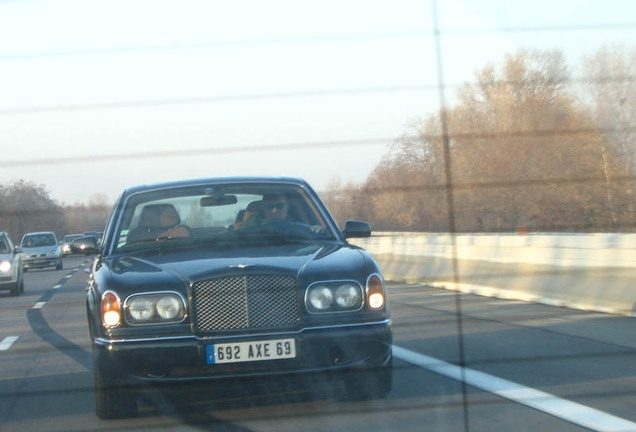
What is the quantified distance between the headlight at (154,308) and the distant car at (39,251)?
30.5 m

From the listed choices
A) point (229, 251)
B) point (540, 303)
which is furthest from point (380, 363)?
point (540, 303)

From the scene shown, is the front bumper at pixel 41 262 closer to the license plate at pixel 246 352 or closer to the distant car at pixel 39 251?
the distant car at pixel 39 251

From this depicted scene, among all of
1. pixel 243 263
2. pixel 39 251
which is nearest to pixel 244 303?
pixel 243 263

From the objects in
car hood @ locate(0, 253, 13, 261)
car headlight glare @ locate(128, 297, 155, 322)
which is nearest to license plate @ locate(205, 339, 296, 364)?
car headlight glare @ locate(128, 297, 155, 322)

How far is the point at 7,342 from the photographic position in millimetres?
9938

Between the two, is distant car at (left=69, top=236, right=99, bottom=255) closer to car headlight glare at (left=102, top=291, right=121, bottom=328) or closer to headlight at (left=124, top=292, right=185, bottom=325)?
car headlight glare at (left=102, top=291, right=121, bottom=328)

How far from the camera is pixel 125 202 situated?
259 inches

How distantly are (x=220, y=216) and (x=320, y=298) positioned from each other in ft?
5.51

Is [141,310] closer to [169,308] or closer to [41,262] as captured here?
[169,308]

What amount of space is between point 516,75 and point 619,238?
231 inches

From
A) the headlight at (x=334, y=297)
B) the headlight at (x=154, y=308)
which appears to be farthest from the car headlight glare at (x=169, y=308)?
the headlight at (x=334, y=297)

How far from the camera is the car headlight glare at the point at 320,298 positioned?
512 centimetres

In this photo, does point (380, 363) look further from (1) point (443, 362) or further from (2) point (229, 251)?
(1) point (443, 362)

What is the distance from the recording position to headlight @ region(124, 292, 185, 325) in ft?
16.6
